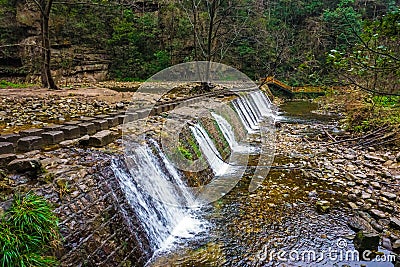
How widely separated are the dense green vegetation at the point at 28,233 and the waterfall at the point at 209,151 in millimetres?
4125

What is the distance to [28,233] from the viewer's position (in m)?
2.24

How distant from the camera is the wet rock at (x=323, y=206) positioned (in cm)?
462

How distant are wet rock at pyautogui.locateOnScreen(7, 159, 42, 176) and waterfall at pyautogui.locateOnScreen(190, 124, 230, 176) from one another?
3711mm

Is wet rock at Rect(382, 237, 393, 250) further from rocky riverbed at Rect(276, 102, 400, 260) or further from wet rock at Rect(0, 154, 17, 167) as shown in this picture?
wet rock at Rect(0, 154, 17, 167)

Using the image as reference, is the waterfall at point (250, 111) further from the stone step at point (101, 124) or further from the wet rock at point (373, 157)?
the stone step at point (101, 124)

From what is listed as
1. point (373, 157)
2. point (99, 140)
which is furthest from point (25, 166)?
point (373, 157)

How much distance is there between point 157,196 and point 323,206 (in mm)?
2712

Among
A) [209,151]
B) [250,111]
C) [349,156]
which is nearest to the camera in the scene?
[209,151]

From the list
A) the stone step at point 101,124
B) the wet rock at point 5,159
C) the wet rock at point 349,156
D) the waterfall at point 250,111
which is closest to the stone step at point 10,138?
the wet rock at point 5,159

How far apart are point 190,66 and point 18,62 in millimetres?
11728

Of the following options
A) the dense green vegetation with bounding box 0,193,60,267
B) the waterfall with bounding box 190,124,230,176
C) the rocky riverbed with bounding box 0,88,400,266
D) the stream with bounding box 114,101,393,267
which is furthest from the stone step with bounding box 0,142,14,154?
the waterfall with bounding box 190,124,230,176

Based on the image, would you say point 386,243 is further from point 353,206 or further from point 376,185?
point 376,185

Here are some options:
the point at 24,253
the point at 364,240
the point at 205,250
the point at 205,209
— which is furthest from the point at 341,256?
the point at 24,253

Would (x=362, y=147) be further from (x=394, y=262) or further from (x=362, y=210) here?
(x=394, y=262)
